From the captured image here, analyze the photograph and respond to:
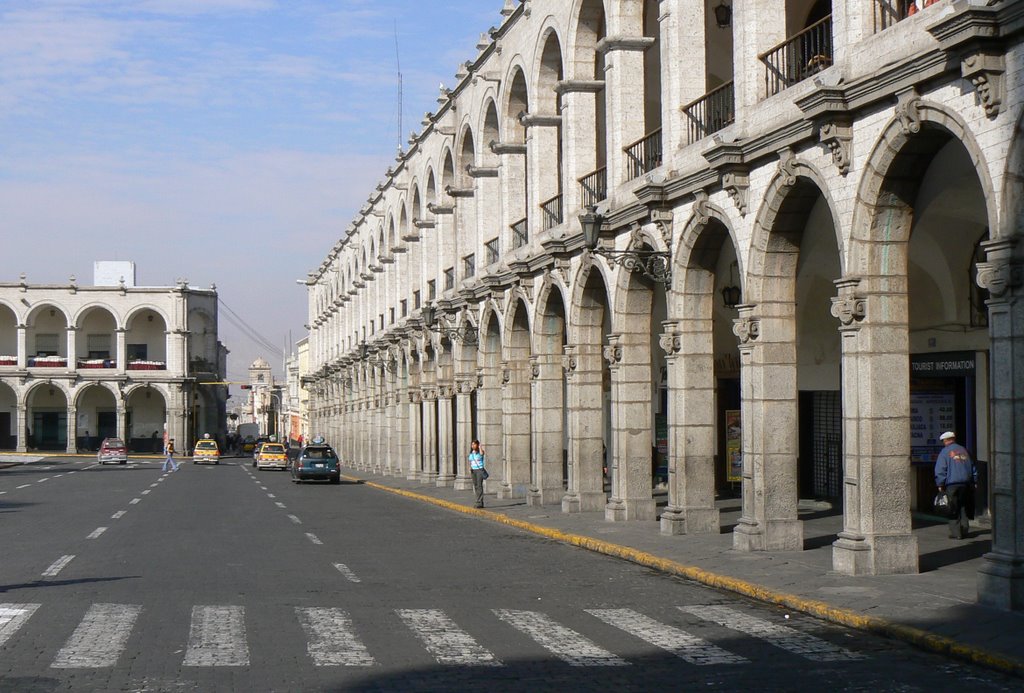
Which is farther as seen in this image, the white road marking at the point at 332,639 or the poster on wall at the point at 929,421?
the poster on wall at the point at 929,421

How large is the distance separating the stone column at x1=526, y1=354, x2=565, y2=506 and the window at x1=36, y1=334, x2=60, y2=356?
228ft

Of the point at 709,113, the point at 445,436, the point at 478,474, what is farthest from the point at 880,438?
the point at 445,436

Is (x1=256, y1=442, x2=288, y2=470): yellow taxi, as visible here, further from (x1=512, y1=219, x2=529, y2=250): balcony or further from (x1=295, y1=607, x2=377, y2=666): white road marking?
(x1=295, y1=607, x2=377, y2=666): white road marking

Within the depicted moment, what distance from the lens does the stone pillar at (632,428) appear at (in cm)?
2348

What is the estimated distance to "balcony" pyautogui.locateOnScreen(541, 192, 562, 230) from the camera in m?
29.0

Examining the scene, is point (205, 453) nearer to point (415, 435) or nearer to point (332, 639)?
point (415, 435)

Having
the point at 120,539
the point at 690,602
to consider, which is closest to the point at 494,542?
the point at 120,539

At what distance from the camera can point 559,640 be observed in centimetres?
1080

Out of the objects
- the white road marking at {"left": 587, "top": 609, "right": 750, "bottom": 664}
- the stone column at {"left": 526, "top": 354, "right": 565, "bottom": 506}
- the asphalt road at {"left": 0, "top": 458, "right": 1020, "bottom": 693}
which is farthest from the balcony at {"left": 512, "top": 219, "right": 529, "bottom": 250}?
the white road marking at {"left": 587, "top": 609, "right": 750, "bottom": 664}

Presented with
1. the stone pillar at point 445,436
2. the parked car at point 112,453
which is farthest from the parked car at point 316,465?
the parked car at point 112,453

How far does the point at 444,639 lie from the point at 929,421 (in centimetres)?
1328

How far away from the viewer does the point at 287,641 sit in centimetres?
1056

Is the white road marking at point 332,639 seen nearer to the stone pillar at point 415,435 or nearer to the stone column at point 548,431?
the stone column at point 548,431

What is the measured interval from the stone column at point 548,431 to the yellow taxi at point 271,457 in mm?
37075
